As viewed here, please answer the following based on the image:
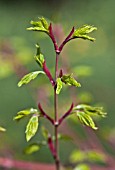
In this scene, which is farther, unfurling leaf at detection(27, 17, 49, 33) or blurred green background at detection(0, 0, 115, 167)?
blurred green background at detection(0, 0, 115, 167)

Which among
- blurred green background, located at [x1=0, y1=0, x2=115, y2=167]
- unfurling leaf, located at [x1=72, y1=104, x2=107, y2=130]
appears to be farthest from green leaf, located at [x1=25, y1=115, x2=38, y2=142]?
blurred green background, located at [x1=0, y1=0, x2=115, y2=167]

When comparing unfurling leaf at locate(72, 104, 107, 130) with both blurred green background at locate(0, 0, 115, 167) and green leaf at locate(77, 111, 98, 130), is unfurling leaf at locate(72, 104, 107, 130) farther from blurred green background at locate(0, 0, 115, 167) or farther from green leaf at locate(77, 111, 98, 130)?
blurred green background at locate(0, 0, 115, 167)

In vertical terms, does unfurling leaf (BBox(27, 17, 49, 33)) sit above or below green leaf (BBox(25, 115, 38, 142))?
above

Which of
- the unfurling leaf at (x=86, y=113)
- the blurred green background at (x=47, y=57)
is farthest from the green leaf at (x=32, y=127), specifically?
the blurred green background at (x=47, y=57)

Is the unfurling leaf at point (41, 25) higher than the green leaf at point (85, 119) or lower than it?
higher

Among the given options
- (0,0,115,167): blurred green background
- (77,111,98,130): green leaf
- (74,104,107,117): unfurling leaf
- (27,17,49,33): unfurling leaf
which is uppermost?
(27,17,49,33): unfurling leaf

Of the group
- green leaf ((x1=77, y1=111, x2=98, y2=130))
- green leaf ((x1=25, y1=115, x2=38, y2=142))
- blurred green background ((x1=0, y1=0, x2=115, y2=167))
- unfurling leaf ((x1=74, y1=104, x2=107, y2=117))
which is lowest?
blurred green background ((x1=0, y1=0, x2=115, y2=167))

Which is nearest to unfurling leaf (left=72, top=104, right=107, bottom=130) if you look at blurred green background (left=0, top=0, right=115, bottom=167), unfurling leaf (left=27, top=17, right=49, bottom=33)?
unfurling leaf (left=27, top=17, right=49, bottom=33)

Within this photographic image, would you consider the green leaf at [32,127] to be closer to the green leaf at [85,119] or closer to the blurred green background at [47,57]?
the green leaf at [85,119]

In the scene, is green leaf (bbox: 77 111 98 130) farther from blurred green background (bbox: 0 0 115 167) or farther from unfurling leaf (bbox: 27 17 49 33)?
blurred green background (bbox: 0 0 115 167)
